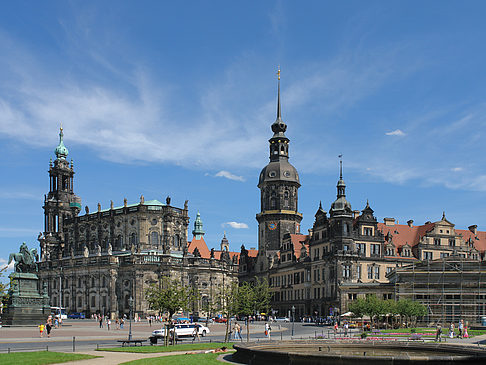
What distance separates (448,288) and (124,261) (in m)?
52.3

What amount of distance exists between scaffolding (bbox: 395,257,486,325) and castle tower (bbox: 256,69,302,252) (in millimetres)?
39477

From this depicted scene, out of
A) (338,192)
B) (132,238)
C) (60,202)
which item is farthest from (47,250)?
(338,192)

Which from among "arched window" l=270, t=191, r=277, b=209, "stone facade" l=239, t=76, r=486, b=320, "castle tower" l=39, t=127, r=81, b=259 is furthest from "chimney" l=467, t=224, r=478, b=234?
"castle tower" l=39, t=127, r=81, b=259

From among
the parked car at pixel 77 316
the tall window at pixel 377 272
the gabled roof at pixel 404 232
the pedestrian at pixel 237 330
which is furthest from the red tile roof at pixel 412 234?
the parked car at pixel 77 316

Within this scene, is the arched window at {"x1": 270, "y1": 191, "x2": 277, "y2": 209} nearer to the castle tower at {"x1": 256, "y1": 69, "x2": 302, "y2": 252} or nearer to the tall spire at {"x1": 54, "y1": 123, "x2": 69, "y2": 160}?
the castle tower at {"x1": 256, "y1": 69, "x2": 302, "y2": 252}

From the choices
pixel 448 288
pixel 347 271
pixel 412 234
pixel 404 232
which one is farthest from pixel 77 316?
pixel 448 288

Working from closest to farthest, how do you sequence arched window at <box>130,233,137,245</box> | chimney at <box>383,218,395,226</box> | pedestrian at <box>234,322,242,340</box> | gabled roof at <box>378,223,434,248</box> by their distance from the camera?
pedestrian at <box>234,322,242,340</box> → gabled roof at <box>378,223,434,248</box> → chimney at <box>383,218,395,226</box> → arched window at <box>130,233,137,245</box>

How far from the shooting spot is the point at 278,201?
110562 mm

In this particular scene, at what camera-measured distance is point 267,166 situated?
114062mm

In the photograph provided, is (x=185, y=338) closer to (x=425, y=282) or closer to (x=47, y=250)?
(x=425, y=282)

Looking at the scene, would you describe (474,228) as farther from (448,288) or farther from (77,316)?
(77,316)

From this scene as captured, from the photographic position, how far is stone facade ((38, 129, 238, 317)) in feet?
321

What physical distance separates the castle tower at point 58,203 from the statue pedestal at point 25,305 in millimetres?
59861

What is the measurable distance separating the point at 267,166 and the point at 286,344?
85.2m
